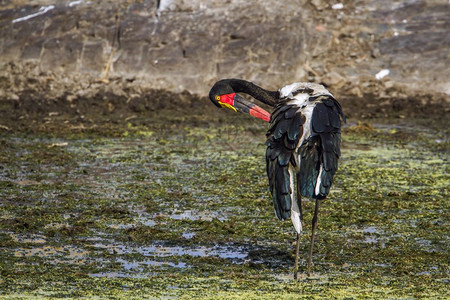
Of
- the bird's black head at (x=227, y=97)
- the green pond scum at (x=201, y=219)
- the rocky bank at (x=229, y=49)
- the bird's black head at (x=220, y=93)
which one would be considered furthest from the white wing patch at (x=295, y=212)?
the rocky bank at (x=229, y=49)

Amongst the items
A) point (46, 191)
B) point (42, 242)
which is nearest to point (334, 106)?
point (42, 242)

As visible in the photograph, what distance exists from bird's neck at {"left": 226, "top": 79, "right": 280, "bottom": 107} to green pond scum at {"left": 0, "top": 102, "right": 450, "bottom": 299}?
4.14 feet

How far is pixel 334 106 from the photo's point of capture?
21.2 feet

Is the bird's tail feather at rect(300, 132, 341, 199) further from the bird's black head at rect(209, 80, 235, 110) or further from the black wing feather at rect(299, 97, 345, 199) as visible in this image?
the bird's black head at rect(209, 80, 235, 110)

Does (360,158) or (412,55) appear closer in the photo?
(360,158)

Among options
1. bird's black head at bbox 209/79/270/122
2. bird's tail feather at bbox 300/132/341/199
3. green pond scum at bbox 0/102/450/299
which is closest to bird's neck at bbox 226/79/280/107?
bird's black head at bbox 209/79/270/122

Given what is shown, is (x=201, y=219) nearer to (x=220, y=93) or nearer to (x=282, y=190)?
(x=220, y=93)

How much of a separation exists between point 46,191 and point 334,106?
3.94m

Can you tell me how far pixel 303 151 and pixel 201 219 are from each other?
7.11 feet

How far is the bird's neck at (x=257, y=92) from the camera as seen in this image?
712 centimetres

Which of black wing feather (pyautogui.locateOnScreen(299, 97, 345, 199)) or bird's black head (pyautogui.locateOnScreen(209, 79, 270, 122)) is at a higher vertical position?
bird's black head (pyautogui.locateOnScreen(209, 79, 270, 122))

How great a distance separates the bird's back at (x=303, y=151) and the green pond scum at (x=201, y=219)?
69 cm

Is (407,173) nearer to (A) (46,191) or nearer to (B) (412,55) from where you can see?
(A) (46,191)

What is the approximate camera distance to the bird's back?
240 inches
